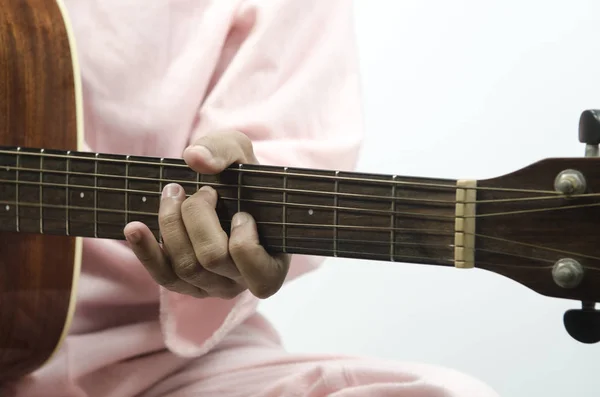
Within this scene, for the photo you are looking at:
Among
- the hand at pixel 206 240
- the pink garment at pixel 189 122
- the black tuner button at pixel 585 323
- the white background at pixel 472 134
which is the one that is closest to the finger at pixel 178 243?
the hand at pixel 206 240

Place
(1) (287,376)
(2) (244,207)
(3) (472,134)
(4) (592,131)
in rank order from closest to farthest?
1. (4) (592,131)
2. (2) (244,207)
3. (1) (287,376)
4. (3) (472,134)

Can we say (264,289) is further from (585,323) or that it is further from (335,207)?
(585,323)

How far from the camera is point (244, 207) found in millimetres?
598

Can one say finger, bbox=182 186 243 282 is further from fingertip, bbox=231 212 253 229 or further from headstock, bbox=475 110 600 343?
headstock, bbox=475 110 600 343

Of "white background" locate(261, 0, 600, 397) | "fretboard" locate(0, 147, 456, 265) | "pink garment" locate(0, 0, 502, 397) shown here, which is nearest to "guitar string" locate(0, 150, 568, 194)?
"fretboard" locate(0, 147, 456, 265)

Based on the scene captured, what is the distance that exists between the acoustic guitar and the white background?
1.66 feet

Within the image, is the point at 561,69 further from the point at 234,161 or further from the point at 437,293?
the point at 234,161

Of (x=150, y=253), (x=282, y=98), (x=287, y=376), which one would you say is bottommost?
Result: (x=287, y=376)

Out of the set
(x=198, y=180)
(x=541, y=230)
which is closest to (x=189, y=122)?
(x=198, y=180)

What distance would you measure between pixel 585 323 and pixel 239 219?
0.75 ft

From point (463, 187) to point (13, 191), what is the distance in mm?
381

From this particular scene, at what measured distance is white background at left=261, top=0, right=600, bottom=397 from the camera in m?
1.02

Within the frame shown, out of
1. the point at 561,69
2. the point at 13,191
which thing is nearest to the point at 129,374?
the point at 13,191

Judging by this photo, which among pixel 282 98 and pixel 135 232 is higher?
pixel 282 98
